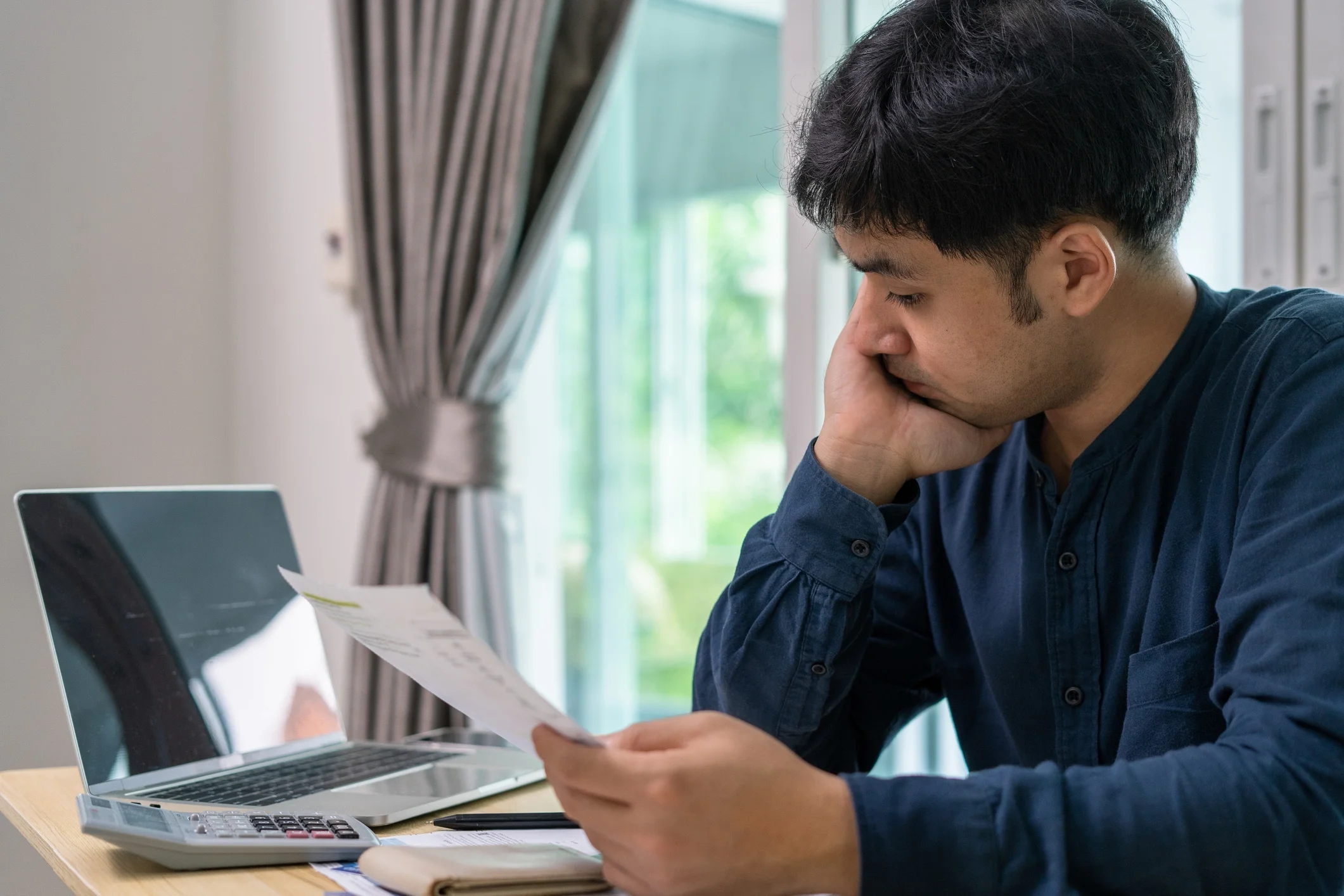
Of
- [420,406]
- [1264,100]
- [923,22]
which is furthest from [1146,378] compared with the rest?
[420,406]

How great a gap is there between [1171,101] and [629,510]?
194 cm

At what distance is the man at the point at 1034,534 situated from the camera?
2.30 feet

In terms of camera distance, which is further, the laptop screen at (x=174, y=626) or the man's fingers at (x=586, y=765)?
the laptop screen at (x=174, y=626)

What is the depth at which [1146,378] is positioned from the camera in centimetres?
104

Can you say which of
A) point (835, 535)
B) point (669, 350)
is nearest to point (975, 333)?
point (835, 535)

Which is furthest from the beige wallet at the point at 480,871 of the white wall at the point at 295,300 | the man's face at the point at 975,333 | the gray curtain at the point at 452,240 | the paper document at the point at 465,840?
the white wall at the point at 295,300

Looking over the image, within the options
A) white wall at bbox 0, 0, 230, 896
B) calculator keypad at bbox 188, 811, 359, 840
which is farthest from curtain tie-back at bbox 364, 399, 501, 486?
calculator keypad at bbox 188, 811, 359, 840

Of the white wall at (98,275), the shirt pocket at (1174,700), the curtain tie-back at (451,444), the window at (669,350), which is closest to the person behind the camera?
the shirt pocket at (1174,700)

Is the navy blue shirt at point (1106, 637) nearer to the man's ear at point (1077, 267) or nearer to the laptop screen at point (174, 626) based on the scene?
the man's ear at point (1077, 267)

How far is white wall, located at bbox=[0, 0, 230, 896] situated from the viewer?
8.00 feet

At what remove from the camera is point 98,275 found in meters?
2.59

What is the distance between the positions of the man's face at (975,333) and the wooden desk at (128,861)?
51cm

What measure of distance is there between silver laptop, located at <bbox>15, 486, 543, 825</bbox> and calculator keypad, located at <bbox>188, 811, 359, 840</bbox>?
2.3 inches

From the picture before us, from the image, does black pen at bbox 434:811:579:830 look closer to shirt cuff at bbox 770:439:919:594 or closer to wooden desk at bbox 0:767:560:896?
wooden desk at bbox 0:767:560:896
